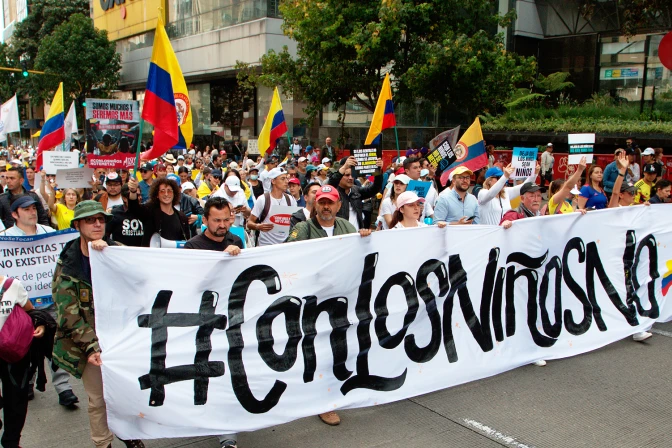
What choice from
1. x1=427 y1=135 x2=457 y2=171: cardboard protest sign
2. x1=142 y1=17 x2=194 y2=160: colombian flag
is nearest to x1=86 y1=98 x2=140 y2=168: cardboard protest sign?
x1=142 y1=17 x2=194 y2=160: colombian flag

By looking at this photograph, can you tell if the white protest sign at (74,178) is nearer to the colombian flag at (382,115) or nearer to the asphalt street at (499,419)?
the asphalt street at (499,419)

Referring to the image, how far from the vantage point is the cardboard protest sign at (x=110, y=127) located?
1012 centimetres

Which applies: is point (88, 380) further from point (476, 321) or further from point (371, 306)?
point (476, 321)

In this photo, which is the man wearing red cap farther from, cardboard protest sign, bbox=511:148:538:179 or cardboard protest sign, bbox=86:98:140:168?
cardboard protest sign, bbox=86:98:140:168

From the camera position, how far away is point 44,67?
4069cm

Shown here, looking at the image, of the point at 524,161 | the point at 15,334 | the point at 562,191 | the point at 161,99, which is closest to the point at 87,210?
the point at 15,334

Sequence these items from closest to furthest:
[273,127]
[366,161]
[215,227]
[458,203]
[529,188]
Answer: [215,227]
[529,188]
[458,203]
[366,161]
[273,127]

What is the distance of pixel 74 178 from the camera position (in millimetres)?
8430

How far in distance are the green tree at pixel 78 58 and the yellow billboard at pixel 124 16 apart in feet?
3.98

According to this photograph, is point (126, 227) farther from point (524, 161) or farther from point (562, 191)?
point (524, 161)

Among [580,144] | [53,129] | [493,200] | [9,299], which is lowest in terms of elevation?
[9,299]

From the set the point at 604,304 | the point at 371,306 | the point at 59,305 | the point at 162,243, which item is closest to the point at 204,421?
the point at 59,305

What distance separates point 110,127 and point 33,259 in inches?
190

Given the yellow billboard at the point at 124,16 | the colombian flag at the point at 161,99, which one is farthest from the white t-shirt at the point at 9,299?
the yellow billboard at the point at 124,16
